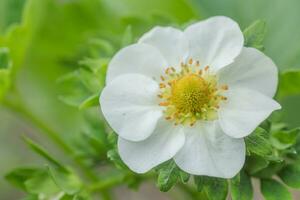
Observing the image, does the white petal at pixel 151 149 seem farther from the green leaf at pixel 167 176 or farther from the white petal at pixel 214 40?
the white petal at pixel 214 40

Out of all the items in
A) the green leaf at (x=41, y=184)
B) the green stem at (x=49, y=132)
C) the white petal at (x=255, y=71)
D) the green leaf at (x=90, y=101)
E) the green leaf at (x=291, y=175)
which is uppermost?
the white petal at (x=255, y=71)

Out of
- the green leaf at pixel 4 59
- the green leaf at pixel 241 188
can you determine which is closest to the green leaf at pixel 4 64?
the green leaf at pixel 4 59

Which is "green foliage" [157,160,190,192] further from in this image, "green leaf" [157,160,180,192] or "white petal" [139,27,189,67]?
"white petal" [139,27,189,67]

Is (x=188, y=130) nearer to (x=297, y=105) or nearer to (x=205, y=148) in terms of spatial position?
(x=205, y=148)

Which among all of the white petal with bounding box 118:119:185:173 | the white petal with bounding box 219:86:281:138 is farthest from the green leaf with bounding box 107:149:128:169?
the white petal with bounding box 219:86:281:138

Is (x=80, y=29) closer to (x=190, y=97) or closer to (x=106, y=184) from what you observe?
(x=106, y=184)

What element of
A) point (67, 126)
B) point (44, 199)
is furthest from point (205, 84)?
point (67, 126)
